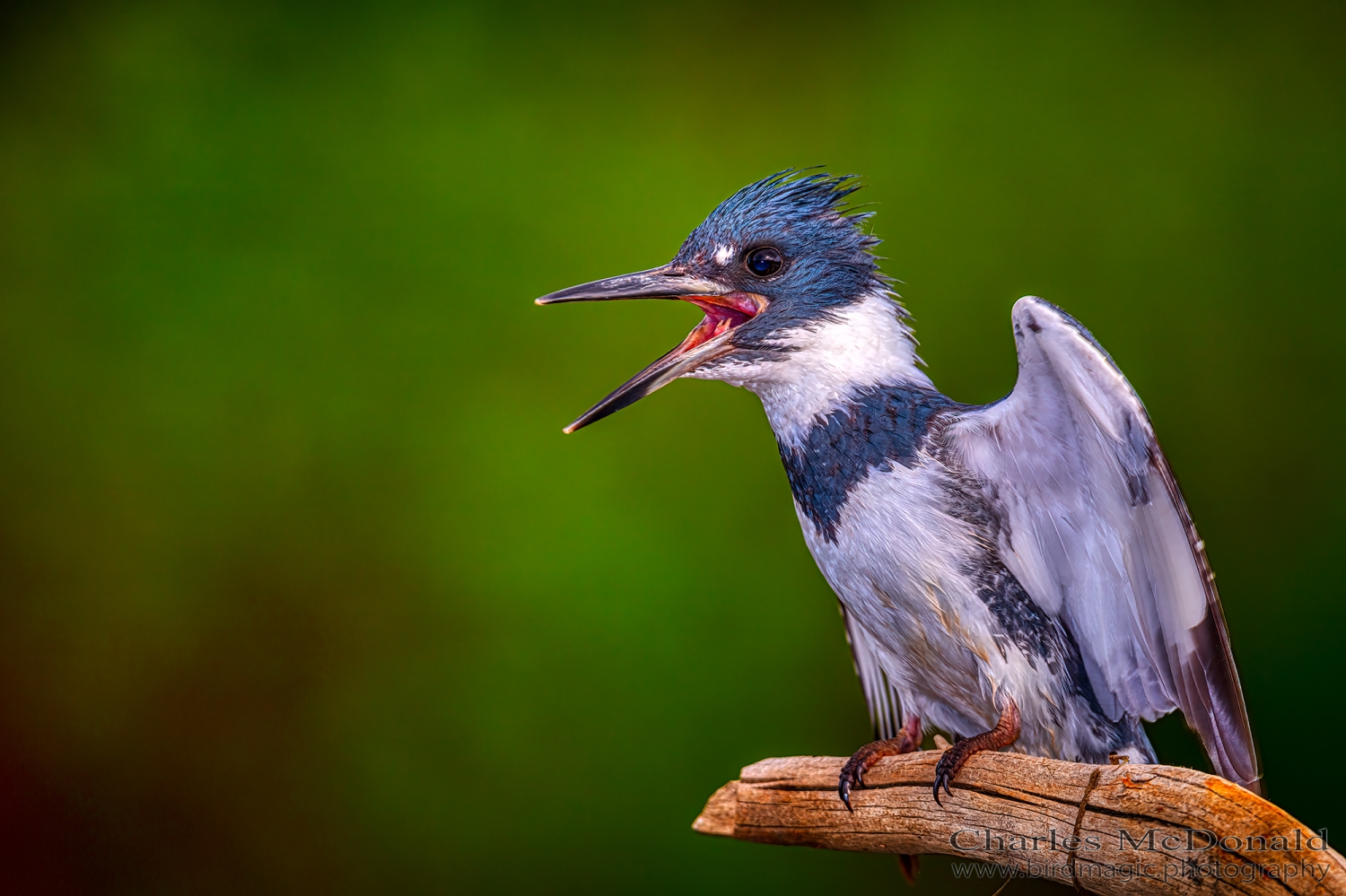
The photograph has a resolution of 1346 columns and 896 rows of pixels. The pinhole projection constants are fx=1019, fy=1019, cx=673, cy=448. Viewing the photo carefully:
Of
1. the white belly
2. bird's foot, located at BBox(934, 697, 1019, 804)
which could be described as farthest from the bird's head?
bird's foot, located at BBox(934, 697, 1019, 804)

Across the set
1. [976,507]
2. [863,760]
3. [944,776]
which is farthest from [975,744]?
[976,507]

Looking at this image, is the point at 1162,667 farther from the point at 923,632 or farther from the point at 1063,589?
the point at 923,632

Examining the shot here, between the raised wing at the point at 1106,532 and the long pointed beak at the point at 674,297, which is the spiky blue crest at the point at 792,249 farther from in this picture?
the raised wing at the point at 1106,532

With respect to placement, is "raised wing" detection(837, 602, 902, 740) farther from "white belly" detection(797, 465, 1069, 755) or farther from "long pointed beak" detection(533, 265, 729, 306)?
"long pointed beak" detection(533, 265, 729, 306)

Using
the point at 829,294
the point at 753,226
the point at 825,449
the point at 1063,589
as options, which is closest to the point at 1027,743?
the point at 1063,589

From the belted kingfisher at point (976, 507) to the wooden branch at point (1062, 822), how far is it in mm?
50

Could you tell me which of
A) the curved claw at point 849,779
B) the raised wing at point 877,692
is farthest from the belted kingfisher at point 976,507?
the raised wing at point 877,692

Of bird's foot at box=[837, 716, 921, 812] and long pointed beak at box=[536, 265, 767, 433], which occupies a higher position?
long pointed beak at box=[536, 265, 767, 433]

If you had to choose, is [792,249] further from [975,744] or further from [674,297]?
[975,744]

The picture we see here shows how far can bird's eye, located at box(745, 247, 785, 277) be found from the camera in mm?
1497

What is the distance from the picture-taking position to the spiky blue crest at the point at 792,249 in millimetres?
1467

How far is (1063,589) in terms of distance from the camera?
1359 mm

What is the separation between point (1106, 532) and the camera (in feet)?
4.27

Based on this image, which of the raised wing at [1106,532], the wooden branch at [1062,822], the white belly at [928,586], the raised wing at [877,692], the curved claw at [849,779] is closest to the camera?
the wooden branch at [1062,822]
